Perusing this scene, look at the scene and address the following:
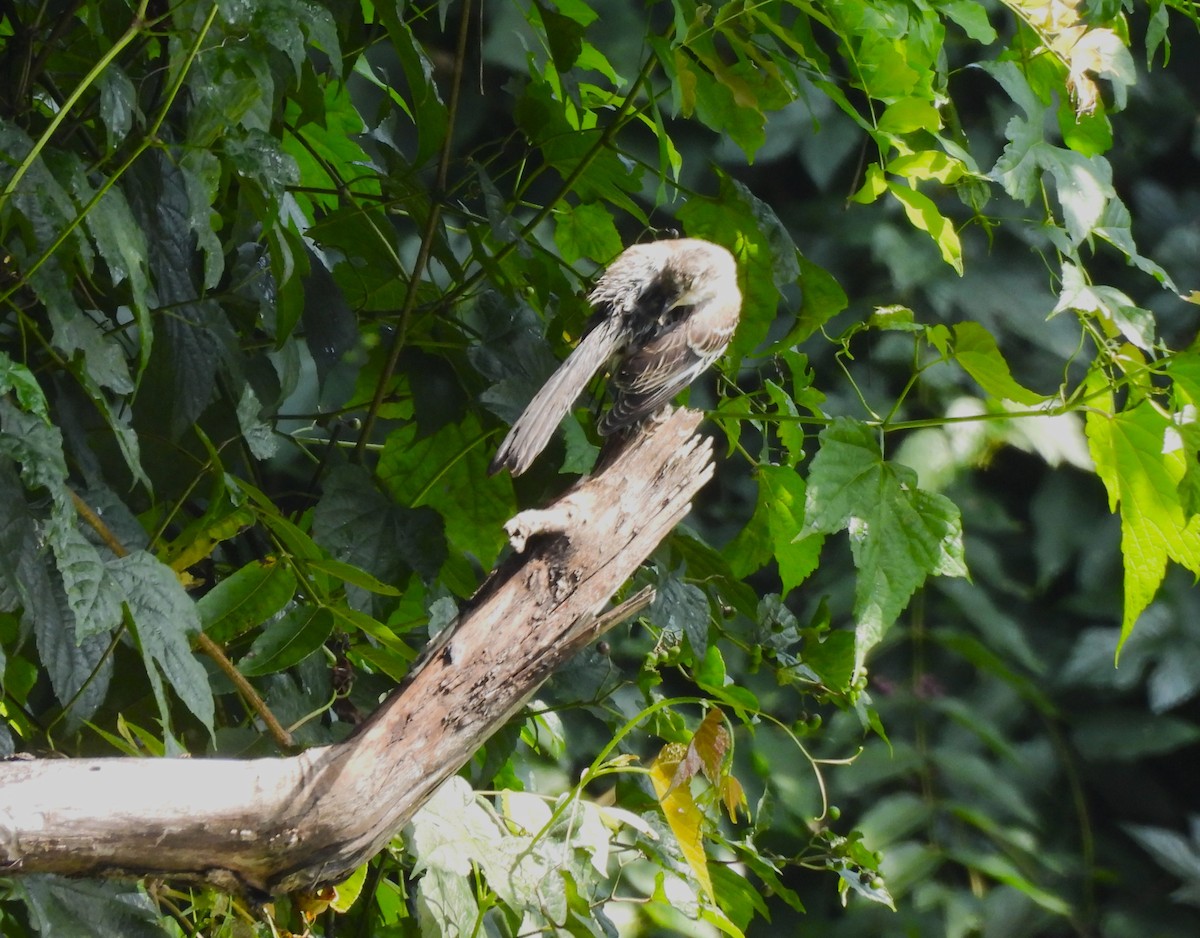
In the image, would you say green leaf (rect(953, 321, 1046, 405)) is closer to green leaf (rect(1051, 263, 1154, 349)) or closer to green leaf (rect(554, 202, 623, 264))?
green leaf (rect(1051, 263, 1154, 349))

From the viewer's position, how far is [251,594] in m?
1.13

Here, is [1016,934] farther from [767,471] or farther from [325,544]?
[325,544]

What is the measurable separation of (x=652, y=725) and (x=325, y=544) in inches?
20.0

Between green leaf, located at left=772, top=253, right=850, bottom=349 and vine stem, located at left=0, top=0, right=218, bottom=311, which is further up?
vine stem, located at left=0, top=0, right=218, bottom=311

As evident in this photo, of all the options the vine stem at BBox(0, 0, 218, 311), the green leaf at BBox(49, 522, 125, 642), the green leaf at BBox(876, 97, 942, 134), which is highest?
the vine stem at BBox(0, 0, 218, 311)

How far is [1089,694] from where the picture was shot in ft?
8.86

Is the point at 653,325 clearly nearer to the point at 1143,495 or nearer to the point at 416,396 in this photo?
the point at 416,396

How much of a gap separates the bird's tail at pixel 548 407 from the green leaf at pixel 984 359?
0.38 meters

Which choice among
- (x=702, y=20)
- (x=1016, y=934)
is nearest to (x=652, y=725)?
(x=702, y=20)

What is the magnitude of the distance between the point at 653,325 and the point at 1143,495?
587 mm

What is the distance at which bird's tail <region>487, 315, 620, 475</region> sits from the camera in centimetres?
111

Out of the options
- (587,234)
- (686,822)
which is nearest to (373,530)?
(686,822)

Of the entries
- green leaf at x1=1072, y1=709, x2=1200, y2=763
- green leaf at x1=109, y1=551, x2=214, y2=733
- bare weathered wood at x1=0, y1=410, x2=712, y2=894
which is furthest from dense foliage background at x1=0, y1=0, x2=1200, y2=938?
green leaf at x1=1072, y1=709, x2=1200, y2=763

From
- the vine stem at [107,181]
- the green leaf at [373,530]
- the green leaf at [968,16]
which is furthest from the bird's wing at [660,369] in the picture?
the vine stem at [107,181]
